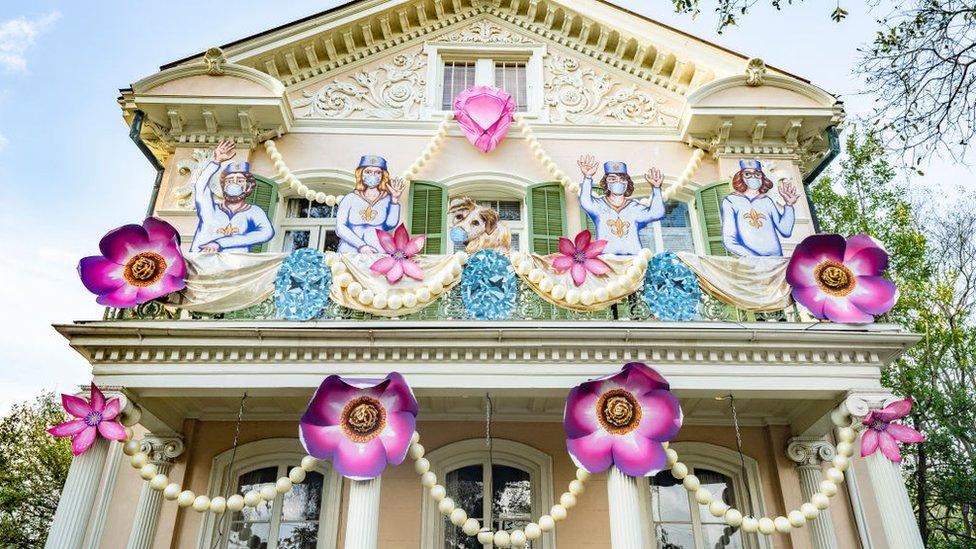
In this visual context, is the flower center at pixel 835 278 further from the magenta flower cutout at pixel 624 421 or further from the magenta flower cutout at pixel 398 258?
the magenta flower cutout at pixel 398 258

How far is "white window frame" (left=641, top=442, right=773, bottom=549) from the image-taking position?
760 centimetres

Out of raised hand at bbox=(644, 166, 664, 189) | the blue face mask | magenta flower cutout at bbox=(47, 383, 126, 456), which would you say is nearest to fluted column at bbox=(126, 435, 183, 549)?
magenta flower cutout at bbox=(47, 383, 126, 456)

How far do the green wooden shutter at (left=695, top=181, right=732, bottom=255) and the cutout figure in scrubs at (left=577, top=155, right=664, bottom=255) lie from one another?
1.17 metres

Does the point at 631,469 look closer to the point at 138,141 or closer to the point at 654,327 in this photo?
the point at 654,327

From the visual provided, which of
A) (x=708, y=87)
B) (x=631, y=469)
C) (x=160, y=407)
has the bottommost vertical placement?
(x=631, y=469)

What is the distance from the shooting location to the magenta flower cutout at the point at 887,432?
6117 millimetres

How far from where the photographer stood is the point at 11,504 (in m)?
15.9

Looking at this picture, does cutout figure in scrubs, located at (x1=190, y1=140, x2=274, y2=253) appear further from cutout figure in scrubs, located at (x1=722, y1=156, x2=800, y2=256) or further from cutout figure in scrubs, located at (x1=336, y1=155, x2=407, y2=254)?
cutout figure in scrubs, located at (x1=722, y1=156, x2=800, y2=256)

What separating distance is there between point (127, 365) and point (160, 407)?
0.94 meters

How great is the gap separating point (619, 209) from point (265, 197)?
16.8 feet

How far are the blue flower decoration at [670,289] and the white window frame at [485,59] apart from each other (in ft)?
15.2

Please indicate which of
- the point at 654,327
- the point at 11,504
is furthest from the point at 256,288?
the point at 11,504

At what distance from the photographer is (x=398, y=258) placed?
715 centimetres

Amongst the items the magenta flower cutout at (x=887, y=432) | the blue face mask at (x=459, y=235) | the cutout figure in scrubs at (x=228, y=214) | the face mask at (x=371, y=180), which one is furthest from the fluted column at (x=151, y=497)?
the magenta flower cutout at (x=887, y=432)
